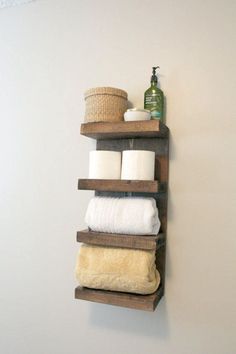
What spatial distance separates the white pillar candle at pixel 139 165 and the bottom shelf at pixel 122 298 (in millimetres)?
364

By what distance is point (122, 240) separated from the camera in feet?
2.73

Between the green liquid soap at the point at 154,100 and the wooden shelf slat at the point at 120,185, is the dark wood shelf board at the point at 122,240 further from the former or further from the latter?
the green liquid soap at the point at 154,100

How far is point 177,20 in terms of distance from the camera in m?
0.95

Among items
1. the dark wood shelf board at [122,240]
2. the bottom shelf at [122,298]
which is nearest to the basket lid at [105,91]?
the dark wood shelf board at [122,240]

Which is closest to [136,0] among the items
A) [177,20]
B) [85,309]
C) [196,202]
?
[177,20]

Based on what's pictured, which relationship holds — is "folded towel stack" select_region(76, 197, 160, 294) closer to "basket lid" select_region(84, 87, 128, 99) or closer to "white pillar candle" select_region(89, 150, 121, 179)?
"white pillar candle" select_region(89, 150, 121, 179)

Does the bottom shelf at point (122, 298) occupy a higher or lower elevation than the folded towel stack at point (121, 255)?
lower

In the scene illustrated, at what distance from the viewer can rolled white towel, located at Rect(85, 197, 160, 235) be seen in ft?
2.68

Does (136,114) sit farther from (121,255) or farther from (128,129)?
(121,255)

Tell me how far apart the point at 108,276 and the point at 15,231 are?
517mm

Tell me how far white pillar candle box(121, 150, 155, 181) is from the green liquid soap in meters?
0.14

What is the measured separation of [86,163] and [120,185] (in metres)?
0.25

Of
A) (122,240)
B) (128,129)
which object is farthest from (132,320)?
(128,129)

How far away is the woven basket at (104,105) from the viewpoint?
877mm
